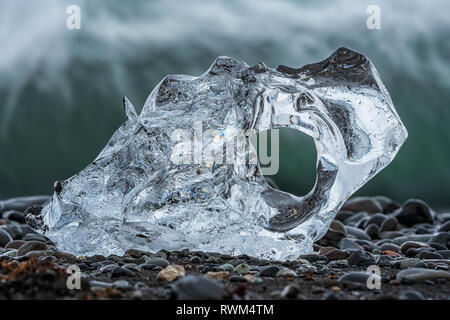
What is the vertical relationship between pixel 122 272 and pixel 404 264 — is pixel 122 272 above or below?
above

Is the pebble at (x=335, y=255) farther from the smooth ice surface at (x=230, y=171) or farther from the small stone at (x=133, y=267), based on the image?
the small stone at (x=133, y=267)

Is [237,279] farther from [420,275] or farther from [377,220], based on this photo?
[377,220]

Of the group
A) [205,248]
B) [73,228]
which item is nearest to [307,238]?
[205,248]

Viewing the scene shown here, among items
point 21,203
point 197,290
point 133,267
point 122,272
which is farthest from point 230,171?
point 21,203

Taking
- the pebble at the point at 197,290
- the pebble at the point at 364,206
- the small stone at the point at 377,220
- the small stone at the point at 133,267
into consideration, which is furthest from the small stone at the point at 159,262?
the pebble at the point at 364,206
